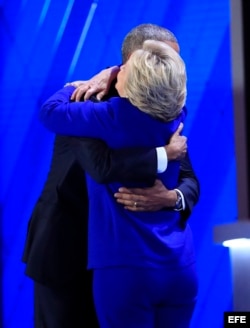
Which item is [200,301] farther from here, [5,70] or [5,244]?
[5,70]

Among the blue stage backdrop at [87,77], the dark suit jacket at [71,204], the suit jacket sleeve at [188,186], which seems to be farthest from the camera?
the blue stage backdrop at [87,77]

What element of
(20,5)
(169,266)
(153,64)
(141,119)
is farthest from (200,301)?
(20,5)

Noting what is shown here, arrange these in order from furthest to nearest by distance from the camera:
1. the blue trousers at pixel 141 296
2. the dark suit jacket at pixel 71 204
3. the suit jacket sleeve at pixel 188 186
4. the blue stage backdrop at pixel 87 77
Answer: the blue stage backdrop at pixel 87 77, the suit jacket sleeve at pixel 188 186, the dark suit jacket at pixel 71 204, the blue trousers at pixel 141 296

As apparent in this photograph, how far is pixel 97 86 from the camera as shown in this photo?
1888 mm

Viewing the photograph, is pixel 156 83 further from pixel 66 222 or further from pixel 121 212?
pixel 66 222

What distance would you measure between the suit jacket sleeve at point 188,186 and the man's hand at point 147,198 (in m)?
0.08

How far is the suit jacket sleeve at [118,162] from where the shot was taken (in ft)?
5.74

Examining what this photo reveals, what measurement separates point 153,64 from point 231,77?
0.49m

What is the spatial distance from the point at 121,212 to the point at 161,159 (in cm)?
19

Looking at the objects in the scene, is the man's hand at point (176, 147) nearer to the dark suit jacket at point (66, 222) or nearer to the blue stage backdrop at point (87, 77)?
the dark suit jacket at point (66, 222)

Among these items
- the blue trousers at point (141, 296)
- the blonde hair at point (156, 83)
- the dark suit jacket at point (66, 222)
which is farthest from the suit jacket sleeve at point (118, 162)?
the blue trousers at point (141, 296)

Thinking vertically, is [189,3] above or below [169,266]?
above

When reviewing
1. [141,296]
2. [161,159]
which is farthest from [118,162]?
[141,296]

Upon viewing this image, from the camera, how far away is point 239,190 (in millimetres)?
2084
